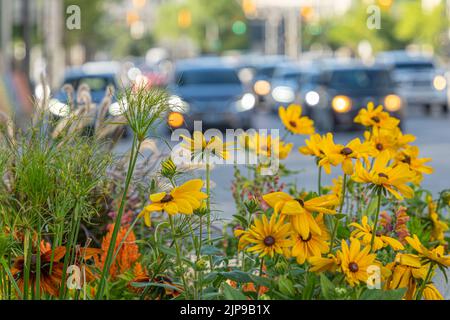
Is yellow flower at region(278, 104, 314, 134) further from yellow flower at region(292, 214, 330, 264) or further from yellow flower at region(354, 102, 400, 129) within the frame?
yellow flower at region(292, 214, 330, 264)

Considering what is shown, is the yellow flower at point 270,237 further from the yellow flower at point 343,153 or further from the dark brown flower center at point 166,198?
the yellow flower at point 343,153

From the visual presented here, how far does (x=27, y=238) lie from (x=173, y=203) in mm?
462

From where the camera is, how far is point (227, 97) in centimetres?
2586

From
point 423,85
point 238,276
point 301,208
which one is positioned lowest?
point 423,85

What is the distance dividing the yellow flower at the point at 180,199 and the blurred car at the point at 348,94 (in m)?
22.7

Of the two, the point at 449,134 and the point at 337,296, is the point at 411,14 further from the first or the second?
the point at 337,296

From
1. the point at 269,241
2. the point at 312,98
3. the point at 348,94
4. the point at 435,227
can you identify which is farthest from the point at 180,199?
the point at 312,98

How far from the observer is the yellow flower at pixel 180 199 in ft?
10.8

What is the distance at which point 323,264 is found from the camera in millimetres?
3354

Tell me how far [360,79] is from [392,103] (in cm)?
147

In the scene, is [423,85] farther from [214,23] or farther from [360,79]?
[214,23]

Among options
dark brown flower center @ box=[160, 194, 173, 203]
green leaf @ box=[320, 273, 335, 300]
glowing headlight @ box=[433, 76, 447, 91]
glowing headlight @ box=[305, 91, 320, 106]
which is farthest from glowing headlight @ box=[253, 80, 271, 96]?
green leaf @ box=[320, 273, 335, 300]

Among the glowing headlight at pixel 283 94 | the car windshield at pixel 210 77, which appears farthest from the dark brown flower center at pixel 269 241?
the glowing headlight at pixel 283 94
